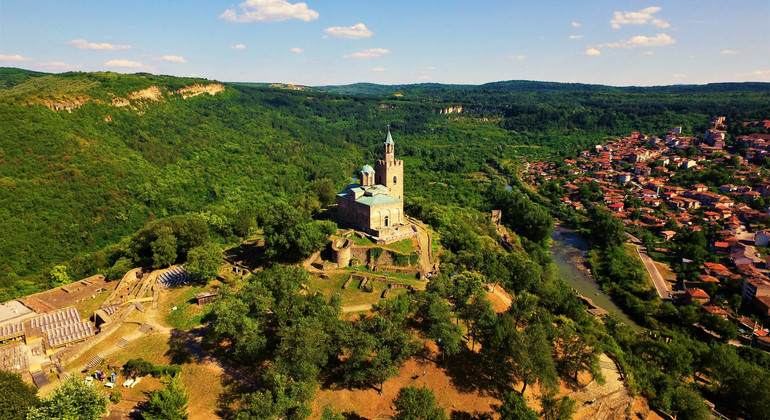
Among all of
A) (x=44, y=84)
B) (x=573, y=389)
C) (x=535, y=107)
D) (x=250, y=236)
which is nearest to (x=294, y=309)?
(x=573, y=389)

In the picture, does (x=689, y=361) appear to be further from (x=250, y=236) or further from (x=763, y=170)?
(x=763, y=170)

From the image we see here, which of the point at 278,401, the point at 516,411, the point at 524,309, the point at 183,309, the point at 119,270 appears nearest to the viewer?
the point at 278,401

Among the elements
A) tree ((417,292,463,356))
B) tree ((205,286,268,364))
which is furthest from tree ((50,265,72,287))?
tree ((417,292,463,356))

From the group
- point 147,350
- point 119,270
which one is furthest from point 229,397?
point 119,270

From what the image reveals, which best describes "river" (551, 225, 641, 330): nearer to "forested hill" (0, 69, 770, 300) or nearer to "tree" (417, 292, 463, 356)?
"forested hill" (0, 69, 770, 300)

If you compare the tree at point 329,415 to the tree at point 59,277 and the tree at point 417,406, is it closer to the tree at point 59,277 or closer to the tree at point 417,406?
the tree at point 417,406

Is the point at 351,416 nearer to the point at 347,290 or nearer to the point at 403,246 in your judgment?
the point at 347,290

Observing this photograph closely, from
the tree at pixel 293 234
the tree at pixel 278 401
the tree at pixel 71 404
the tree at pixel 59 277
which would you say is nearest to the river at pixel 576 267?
the tree at pixel 293 234
